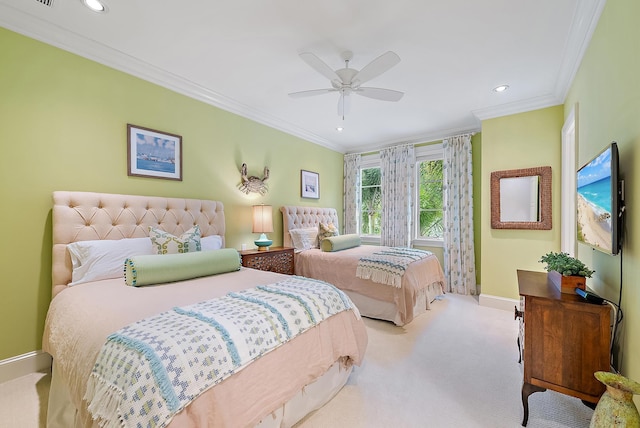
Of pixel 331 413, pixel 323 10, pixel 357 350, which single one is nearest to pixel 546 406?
pixel 357 350

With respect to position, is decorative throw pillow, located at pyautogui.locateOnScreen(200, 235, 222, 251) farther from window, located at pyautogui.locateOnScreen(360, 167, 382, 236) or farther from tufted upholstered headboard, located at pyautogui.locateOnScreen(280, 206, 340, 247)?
window, located at pyautogui.locateOnScreen(360, 167, 382, 236)

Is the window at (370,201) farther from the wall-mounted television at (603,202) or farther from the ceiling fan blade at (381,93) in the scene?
the wall-mounted television at (603,202)

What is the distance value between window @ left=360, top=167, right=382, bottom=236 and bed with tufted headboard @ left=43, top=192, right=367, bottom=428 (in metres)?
3.80

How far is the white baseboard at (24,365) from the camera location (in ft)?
6.90

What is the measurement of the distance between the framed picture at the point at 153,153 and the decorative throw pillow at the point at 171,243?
2.21ft

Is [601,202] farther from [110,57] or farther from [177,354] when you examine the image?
[110,57]

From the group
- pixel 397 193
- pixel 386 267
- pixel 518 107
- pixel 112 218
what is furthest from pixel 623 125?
pixel 112 218

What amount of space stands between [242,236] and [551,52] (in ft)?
13.0

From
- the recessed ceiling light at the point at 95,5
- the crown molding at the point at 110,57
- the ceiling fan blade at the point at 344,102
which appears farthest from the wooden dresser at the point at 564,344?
the crown molding at the point at 110,57

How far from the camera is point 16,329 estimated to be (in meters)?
2.17

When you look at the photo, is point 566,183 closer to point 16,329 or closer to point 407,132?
point 407,132

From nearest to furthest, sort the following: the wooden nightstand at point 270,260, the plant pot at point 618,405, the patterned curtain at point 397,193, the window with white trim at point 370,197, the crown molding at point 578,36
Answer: the plant pot at point 618,405 < the crown molding at point 578,36 < the wooden nightstand at point 270,260 < the patterned curtain at point 397,193 < the window with white trim at point 370,197

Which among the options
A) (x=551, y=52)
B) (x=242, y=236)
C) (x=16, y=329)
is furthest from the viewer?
(x=242, y=236)

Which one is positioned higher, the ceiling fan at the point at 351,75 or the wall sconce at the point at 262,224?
the ceiling fan at the point at 351,75
